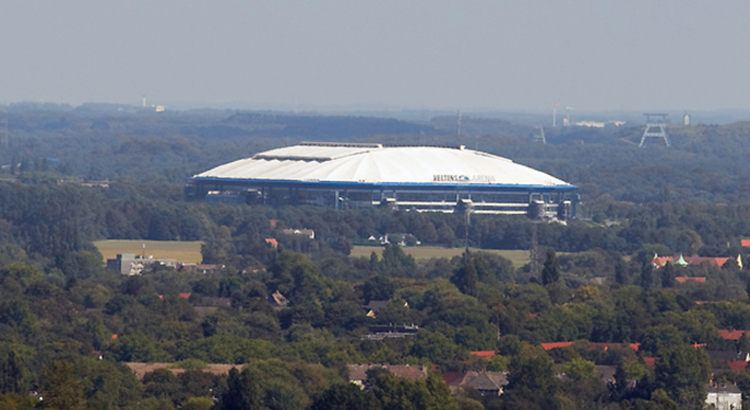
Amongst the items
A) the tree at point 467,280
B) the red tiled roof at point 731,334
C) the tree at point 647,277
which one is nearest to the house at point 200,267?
the tree at point 647,277

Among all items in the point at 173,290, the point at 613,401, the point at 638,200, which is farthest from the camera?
the point at 638,200

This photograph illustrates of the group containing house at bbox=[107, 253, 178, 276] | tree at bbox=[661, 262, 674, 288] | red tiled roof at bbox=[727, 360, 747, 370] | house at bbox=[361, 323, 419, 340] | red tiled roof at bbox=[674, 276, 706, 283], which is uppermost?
red tiled roof at bbox=[727, 360, 747, 370]

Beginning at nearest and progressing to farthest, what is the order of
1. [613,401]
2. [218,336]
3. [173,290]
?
[613,401], [218,336], [173,290]

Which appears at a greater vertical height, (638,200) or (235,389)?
(235,389)

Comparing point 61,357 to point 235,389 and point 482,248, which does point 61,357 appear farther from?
point 482,248

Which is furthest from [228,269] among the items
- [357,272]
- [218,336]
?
[218,336]

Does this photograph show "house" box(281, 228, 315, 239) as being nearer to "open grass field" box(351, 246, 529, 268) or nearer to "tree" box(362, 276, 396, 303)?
"open grass field" box(351, 246, 529, 268)

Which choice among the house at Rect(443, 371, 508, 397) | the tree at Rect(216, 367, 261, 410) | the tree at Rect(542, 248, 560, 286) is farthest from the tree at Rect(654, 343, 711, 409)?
the tree at Rect(542, 248, 560, 286)
